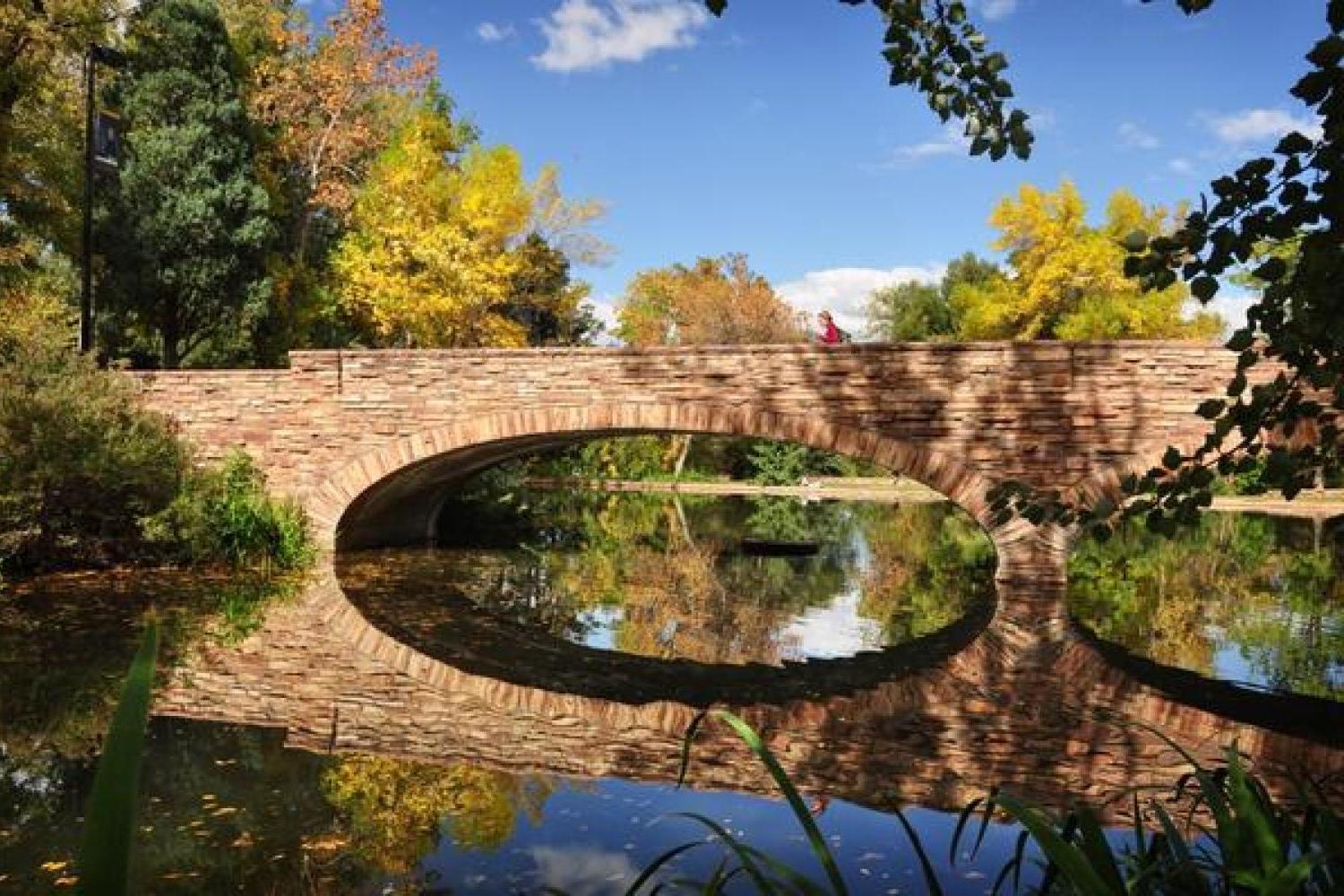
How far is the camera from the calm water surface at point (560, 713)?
4.86 meters

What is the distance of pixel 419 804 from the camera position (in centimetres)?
545

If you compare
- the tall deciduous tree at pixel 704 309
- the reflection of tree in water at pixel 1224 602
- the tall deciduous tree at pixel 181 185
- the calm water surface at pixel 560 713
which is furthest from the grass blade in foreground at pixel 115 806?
the tall deciduous tree at pixel 704 309

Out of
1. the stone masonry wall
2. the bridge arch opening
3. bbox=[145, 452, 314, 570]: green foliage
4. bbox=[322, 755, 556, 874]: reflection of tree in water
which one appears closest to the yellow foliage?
the bridge arch opening

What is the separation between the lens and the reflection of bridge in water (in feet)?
20.2

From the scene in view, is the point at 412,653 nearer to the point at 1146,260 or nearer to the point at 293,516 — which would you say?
the point at 293,516

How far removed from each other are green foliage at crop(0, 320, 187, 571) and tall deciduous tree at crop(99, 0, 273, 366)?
8651mm

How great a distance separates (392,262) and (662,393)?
42.8ft

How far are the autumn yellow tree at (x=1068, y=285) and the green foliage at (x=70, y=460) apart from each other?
28.8 metres

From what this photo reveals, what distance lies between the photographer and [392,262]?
24.2m

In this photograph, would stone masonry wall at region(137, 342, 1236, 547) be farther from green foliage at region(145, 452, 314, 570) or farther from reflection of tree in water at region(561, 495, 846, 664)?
reflection of tree in water at region(561, 495, 846, 664)

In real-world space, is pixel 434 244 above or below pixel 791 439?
above

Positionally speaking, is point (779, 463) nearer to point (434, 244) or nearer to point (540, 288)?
point (540, 288)

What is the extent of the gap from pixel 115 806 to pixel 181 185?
79.5 feet

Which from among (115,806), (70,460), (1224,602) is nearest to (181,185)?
(70,460)
